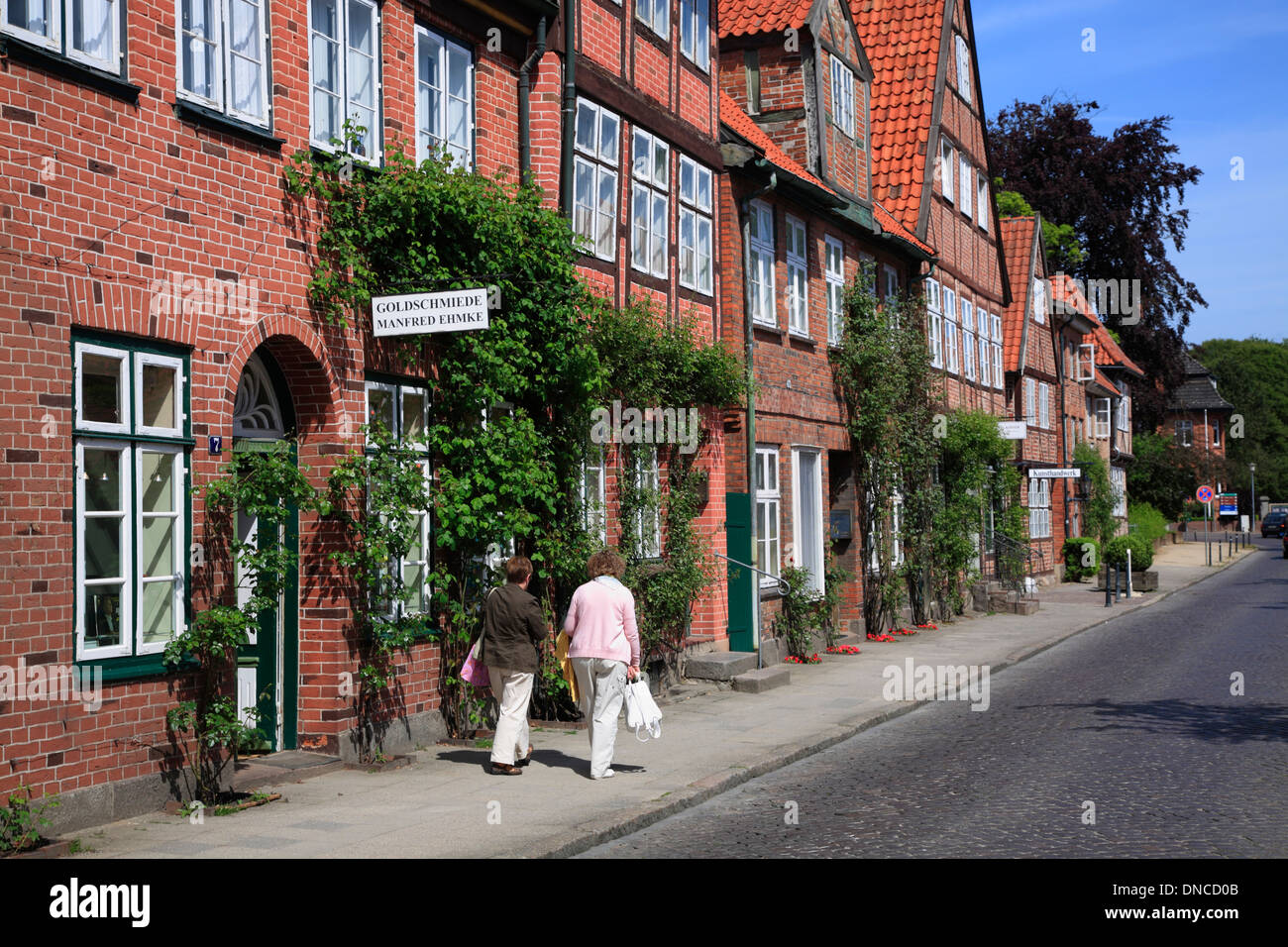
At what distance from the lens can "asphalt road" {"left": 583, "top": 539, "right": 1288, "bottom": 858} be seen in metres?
7.89

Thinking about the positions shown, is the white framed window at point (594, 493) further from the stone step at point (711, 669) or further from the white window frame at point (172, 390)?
the white window frame at point (172, 390)

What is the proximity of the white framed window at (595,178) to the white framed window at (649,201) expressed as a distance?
0.49m

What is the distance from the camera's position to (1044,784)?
9711 mm

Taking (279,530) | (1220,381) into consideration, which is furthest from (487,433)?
(1220,381)

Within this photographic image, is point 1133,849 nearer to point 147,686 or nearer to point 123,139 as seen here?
point 147,686

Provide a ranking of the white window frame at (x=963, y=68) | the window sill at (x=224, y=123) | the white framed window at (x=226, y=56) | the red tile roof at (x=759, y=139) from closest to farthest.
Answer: the window sill at (x=224, y=123), the white framed window at (x=226, y=56), the red tile roof at (x=759, y=139), the white window frame at (x=963, y=68)

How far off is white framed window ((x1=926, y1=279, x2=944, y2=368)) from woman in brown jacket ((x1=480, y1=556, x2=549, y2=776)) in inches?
728

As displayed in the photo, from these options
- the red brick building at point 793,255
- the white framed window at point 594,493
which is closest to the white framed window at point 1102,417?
the red brick building at point 793,255

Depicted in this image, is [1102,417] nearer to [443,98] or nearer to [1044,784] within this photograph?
[443,98]

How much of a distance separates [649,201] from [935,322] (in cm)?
1359

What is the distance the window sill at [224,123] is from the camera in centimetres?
897

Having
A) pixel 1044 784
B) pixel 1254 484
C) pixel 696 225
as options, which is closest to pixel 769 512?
pixel 696 225

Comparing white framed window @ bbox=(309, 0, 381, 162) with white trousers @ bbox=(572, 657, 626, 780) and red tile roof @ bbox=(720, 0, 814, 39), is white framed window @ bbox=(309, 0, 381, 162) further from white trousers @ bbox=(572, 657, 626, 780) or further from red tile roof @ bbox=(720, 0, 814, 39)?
red tile roof @ bbox=(720, 0, 814, 39)

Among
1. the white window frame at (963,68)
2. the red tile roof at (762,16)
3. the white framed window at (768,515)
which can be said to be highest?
the white window frame at (963,68)
